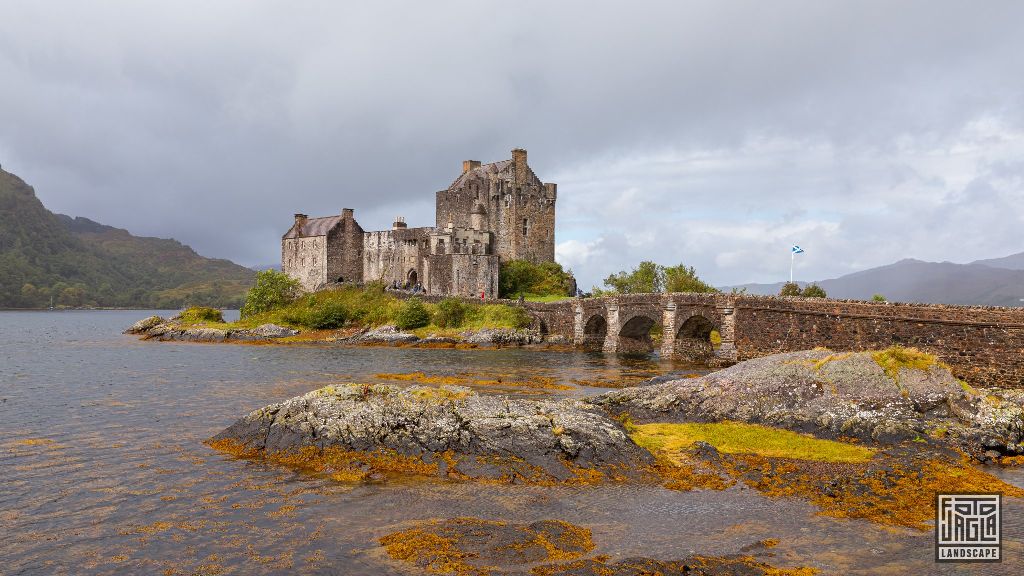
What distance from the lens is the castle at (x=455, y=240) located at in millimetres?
72625

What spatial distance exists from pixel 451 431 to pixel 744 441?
8.77 metres

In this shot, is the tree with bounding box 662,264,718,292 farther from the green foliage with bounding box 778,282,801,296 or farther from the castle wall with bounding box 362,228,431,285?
the castle wall with bounding box 362,228,431,285

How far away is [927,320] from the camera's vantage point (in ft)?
109

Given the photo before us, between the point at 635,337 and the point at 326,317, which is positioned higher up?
the point at 326,317

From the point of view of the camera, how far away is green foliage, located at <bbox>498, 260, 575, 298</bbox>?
75.8 meters

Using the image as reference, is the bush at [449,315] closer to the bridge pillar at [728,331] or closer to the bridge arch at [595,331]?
the bridge arch at [595,331]

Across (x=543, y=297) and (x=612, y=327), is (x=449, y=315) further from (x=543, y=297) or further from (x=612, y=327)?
(x=612, y=327)

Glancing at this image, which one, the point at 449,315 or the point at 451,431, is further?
the point at 449,315

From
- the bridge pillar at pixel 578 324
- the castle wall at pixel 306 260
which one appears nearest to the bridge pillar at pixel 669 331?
the bridge pillar at pixel 578 324

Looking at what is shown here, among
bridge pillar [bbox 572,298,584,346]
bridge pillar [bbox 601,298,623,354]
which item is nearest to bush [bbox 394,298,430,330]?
bridge pillar [bbox 572,298,584,346]

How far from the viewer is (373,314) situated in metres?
70.5

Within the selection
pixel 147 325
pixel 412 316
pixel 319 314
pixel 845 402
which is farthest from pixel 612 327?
pixel 147 325

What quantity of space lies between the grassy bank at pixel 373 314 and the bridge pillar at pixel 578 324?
17.0ft

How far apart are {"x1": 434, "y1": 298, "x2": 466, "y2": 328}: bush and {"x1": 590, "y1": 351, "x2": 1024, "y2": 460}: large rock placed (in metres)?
Result: 41.0
